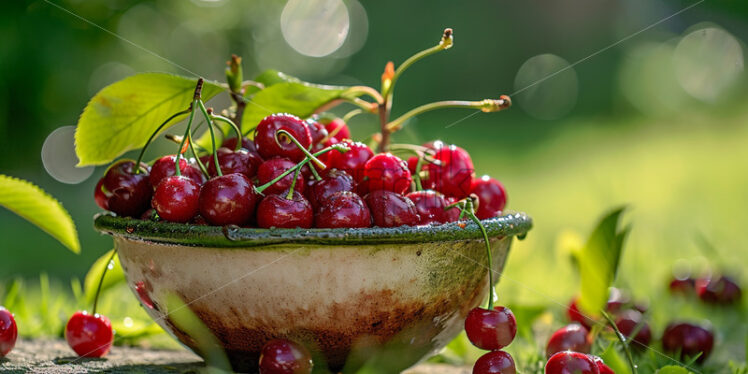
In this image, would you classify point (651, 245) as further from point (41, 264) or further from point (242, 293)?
point (41, 264)

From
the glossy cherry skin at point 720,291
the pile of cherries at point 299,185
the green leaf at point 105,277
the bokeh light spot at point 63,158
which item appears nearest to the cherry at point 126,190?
the pile of cherries at point 299,185

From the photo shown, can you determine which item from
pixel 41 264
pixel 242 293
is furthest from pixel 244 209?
pixel 41 264

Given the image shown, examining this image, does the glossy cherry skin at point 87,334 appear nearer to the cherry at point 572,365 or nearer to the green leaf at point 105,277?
the green leaf at point 105,277

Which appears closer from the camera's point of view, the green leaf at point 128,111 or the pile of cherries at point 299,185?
the pile of cherries at point 299,185

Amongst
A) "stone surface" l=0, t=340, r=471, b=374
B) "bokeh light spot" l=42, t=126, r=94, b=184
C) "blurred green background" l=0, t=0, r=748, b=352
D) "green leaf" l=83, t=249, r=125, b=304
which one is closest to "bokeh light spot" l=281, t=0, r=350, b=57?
"blurred green background" l=0, t=0, r=748, b=352

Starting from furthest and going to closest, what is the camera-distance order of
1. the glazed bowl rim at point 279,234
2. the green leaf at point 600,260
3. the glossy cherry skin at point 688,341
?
1. the glossy cherry skin at point 688,341
2. the green leaf at point 600,260
3. the glazed bowl rim at point 279,234

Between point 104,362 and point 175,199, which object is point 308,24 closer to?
point 104,362

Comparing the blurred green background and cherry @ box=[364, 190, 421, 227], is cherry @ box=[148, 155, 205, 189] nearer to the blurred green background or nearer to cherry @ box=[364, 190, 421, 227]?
cherry @ box=[364, 190, 421, 227]
